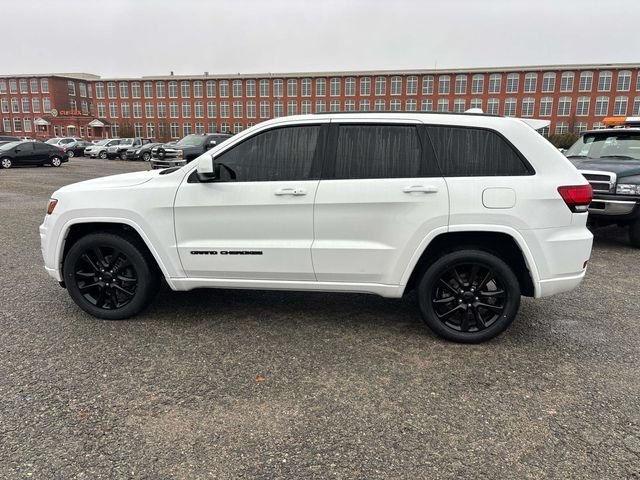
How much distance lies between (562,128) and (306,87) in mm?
42816

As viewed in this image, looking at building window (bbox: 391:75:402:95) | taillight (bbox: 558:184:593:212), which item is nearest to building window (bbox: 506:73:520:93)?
building window (bbox: 391:75:402:95)

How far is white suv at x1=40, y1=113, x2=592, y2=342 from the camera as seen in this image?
3828 millimetres

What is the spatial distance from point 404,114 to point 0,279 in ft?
16.4

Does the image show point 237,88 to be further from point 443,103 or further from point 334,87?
point 443,103

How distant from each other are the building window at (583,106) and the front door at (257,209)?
85.2 metres

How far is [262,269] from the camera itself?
4.11 m

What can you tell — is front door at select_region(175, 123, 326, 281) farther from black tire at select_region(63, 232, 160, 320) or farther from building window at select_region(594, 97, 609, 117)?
building window at select_region(594, 97, 609, 117)

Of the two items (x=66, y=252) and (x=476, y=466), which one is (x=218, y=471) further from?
(x=66, y=252)

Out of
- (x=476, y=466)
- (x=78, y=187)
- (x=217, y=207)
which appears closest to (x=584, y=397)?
(x=476, y=466)

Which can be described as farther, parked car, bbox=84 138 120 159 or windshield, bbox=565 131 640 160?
parked car, bbox=84 138 120 159

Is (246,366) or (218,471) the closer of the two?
(218,471)

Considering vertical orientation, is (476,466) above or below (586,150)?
below

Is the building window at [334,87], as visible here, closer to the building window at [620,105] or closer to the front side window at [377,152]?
the building window at [620,105]

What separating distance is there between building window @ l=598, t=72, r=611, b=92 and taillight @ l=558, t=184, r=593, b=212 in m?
84.9
